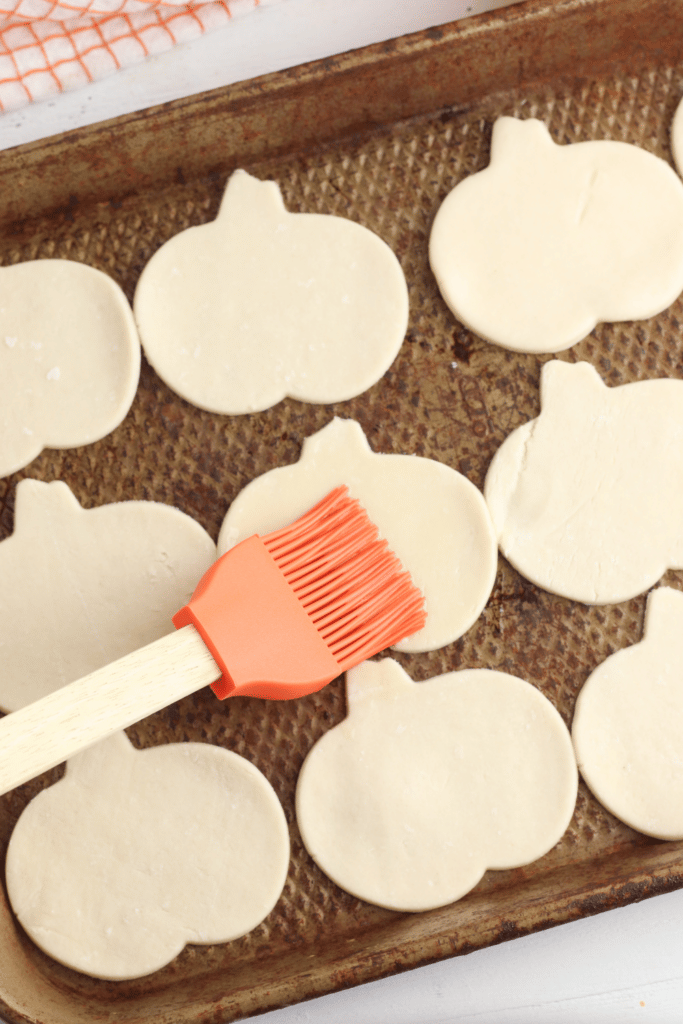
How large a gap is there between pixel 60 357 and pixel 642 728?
81 centimetres

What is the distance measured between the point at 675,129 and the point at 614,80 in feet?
0.32

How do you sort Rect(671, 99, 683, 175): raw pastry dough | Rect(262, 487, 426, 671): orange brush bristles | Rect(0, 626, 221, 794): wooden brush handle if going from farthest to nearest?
1. Rect(671, 99, 683, 175): raw pastry dough
2. Rect(262, 487, 426, 671): orange brush bristles
3. Rect(0, 626, 221, 794): wooden brush handle

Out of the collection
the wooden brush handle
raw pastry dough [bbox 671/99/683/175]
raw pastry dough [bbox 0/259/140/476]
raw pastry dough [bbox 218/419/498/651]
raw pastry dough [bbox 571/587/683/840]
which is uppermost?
raw pastry dough [bbox 0/259/140/476]

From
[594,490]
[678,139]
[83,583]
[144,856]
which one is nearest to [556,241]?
[678,139]

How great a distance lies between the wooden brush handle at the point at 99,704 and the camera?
0.68 metres

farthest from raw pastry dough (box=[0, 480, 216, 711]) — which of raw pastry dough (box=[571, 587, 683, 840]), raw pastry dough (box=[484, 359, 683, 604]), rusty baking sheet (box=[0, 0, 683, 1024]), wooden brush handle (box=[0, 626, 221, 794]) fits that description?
raw pastry dough (box=[571, 587, 683, 840])

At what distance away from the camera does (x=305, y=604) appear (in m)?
0.82

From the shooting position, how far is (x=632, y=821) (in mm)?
856

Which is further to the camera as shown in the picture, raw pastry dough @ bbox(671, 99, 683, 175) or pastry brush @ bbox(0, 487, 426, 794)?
raw pastry dough @ bbox(671, 99, 683, 175)

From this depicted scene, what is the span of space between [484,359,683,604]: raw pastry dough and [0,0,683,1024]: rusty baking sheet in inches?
1.2

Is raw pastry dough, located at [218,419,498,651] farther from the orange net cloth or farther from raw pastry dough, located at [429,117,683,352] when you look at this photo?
the orange net cloth

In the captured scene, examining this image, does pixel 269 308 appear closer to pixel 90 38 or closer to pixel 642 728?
pixel 90 38

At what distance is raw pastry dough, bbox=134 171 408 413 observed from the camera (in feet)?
3.01

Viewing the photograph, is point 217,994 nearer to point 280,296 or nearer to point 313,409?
point 313,409
